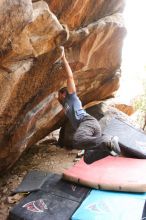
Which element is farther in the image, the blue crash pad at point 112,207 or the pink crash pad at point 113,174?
the pink crash pad at point 113,174

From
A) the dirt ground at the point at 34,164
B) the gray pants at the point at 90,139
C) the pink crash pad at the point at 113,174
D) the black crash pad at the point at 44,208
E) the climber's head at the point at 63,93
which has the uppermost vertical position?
the climber's head at the point at 63,93

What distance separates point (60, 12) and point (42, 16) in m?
1.03

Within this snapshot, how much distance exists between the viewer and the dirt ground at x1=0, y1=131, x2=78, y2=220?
6.82 meters

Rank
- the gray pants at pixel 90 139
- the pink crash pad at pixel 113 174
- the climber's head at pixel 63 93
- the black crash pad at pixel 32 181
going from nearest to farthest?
the gray pants at pixel 90 139 < the pink crash pad at pixel 113 174 < the climber's head at pixel 63 93 < the black crash pad at pixel 32 181

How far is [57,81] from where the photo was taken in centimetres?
694

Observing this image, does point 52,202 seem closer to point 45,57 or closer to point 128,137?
point 45,57

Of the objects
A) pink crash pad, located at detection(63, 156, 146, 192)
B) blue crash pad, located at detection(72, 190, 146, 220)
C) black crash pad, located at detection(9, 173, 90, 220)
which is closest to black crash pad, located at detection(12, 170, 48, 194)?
black crash pad, located at detection(9, 173, 90, 220)

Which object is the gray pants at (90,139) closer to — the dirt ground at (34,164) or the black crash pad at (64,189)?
the black crash pad at (64,189)

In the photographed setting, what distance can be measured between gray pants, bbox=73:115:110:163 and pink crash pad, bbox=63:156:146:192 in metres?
0.67

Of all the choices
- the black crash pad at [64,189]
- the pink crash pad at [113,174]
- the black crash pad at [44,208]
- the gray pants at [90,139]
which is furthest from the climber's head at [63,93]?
the black crash pad at [44,208]

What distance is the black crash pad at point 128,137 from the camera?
7.60 m

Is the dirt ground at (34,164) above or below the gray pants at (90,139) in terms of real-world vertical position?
below

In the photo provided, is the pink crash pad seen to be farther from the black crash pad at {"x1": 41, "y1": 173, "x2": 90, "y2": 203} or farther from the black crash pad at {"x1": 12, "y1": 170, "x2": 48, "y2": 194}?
the black crash pad at {"x1": 12, "y1": 170, "x2": 48, "y2": 194}

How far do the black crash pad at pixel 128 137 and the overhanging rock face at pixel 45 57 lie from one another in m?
1.41
